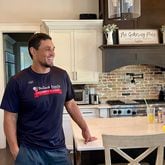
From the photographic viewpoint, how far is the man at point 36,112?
6.79 feet

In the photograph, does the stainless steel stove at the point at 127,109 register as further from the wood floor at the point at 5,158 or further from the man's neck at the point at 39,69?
the man's neck at the point at 39,69

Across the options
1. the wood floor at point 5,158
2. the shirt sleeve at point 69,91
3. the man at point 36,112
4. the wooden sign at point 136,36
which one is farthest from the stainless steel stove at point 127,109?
the man at point 36,112

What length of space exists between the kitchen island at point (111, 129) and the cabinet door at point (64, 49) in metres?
2.02

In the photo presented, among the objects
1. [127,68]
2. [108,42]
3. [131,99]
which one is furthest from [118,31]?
[131,99]

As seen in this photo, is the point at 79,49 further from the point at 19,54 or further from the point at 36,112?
the point at 19,54

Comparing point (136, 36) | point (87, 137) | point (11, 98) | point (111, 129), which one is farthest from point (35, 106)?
point (136, 36)

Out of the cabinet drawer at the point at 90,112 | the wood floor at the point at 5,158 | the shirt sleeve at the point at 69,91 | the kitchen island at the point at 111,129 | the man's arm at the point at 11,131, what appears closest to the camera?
the man's arm at the point at 11,131

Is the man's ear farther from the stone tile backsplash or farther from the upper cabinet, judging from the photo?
the stone tile backsplash

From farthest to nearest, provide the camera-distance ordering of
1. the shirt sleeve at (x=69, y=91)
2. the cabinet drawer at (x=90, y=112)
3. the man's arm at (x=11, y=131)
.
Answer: the cabinet drawer at (x=90, y=112), the shirt sleeve at (x=69, y=91), the man's arm at (x=11, y=131)

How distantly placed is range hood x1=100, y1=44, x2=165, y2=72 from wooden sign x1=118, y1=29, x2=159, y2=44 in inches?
4.4

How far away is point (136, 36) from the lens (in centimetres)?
493

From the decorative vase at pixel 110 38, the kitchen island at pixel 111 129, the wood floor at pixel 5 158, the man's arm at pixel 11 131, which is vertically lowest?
the wood floor at pixel 5 158

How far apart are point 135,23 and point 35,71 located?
3200 mm

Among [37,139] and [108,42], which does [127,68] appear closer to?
[108,42]
